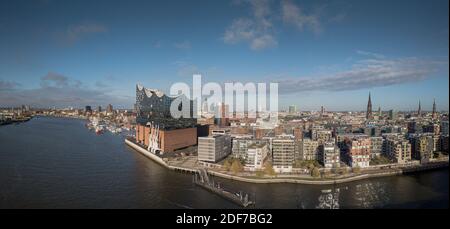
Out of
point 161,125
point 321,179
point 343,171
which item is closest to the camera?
point 321,179

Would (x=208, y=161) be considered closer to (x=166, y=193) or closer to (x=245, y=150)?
(x=245, y=150)

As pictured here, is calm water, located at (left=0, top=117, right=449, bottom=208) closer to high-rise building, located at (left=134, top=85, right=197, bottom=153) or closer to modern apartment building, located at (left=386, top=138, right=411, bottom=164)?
modern apartment building, located at (left=386, top=138, right=411, bottom=164)

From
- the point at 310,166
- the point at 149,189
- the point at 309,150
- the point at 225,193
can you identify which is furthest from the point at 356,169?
the point at 149,189

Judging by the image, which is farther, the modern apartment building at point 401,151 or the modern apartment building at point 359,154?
the modern apartment building at point 401,151

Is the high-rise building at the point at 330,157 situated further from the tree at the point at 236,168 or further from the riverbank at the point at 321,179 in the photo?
the tree at the point at 236,168

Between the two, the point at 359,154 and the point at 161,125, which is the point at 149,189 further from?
the point at 359,154

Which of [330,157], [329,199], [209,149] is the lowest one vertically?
[329,199]

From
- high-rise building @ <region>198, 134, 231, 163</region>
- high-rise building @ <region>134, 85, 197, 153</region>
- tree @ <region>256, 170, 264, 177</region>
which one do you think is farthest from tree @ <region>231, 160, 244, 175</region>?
high-rise building @ <region>134, 85, 197, 153</region>

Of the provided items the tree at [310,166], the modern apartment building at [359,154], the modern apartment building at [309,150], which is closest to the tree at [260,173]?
the tree at [310,166]
